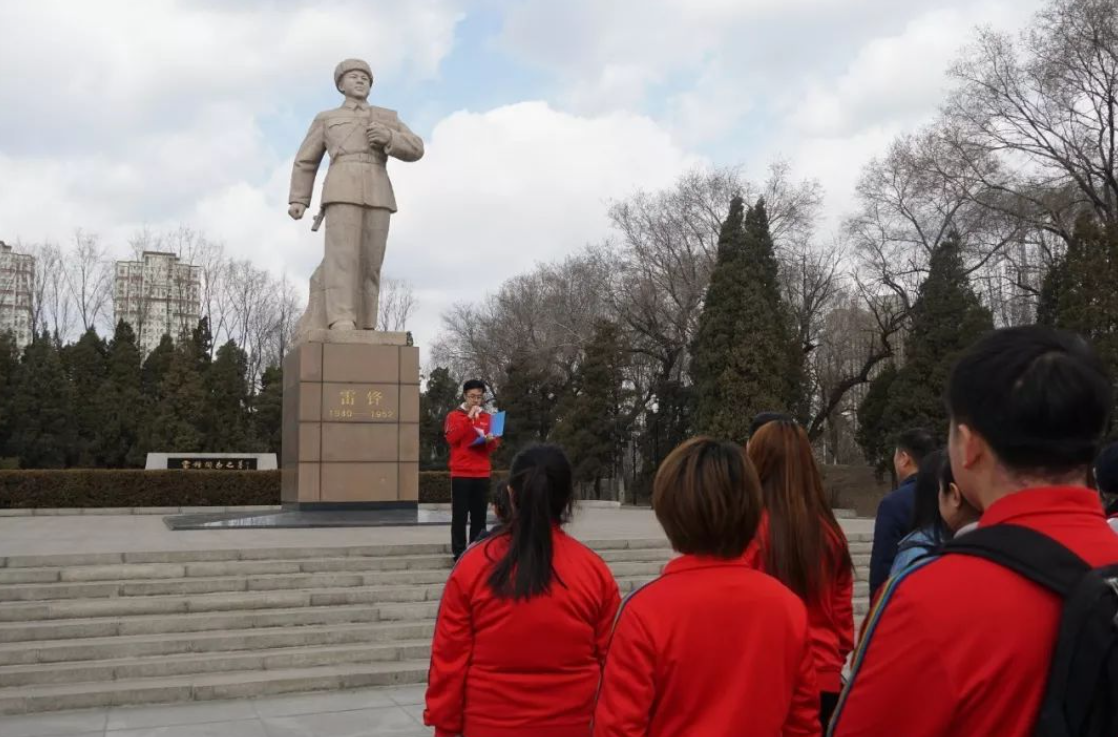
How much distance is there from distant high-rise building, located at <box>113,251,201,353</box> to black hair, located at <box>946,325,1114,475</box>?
40405mm

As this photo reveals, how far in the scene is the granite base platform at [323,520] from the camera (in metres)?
10.2

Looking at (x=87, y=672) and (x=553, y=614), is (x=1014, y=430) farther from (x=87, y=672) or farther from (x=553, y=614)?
(x=87, y=672)

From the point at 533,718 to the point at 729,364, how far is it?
2154cm

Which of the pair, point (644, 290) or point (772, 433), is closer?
point (772, 433)

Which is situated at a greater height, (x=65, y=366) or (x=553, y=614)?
(x=65, y=366)

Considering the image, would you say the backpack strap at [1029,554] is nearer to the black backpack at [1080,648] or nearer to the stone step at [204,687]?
the black backpack at [1080,648]

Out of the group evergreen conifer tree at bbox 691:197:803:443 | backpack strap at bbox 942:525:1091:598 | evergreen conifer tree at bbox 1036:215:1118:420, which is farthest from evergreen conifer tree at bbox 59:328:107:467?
backpack strap at bbox 942:525:1091:598

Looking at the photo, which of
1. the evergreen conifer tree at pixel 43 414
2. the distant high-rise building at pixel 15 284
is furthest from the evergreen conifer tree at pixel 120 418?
the distant high-rise building at pixel 15 284

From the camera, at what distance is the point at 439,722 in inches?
93.8

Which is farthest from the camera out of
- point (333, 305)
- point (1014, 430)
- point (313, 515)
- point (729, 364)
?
point (729, 364)

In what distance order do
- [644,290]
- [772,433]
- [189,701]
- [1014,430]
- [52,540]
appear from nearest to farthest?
[1014,430], [772,433], [189,701], [52,540], [644,290]

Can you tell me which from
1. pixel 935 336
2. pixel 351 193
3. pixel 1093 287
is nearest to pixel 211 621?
pixel 351 193

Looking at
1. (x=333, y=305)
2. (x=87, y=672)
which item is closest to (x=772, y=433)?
(x=87, y=672)

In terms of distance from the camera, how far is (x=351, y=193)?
477 inches
